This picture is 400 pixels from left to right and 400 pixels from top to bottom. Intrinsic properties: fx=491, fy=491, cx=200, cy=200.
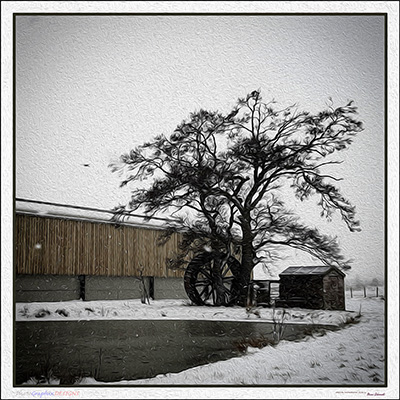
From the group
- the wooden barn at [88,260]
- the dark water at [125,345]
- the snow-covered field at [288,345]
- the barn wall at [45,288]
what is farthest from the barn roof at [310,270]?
the barn wall at [45,288]

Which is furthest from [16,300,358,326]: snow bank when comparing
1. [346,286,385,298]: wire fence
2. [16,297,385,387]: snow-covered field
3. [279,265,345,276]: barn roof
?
[279,265,345,276]: barn roof

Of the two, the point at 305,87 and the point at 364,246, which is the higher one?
the point at 305,87

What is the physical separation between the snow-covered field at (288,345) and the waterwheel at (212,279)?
0.06 m

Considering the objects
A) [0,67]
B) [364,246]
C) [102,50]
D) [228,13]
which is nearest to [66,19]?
[102,50]

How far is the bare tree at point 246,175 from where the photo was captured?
115 inches

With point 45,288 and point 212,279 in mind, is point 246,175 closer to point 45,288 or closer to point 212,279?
point 212,279

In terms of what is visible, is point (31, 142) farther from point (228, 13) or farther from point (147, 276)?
point (228, 13)

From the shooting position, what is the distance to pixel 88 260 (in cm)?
287

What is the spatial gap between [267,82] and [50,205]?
4.92ft

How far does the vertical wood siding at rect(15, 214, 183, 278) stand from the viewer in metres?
2.85

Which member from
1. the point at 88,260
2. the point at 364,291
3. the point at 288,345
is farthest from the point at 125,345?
the point at 364,291

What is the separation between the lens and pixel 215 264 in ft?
9.59

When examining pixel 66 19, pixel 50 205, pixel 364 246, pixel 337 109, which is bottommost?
pixel 364 246

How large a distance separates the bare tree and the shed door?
0.12m
